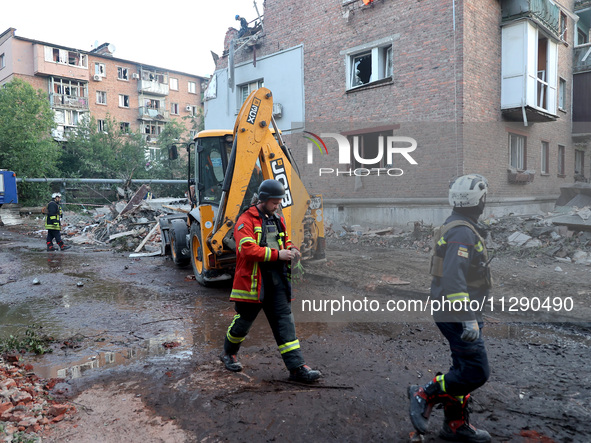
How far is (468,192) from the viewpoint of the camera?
9.26 feet

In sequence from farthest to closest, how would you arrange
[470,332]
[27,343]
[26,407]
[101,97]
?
[101,97] < [27,343] < [26,407] < [470,332]

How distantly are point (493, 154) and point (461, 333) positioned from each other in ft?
41.6

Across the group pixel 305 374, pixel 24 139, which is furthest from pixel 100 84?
pixel 305 374

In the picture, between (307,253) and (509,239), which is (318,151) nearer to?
(509,239)

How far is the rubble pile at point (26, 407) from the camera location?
2932 mm

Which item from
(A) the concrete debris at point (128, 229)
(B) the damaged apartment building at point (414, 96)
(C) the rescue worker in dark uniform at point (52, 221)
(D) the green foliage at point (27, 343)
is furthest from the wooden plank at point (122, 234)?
(D) the green foliage at point (27, 343)

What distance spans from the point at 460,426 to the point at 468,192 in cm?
154

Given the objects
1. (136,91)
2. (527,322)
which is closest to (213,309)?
(527,322)

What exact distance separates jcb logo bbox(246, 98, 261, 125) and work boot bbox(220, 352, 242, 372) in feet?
12.2

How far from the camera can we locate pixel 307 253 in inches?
295

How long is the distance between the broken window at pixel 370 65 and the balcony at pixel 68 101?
101 feet

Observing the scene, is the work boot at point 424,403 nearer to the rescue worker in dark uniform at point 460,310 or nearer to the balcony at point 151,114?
the rescue worker in dark uniform at point 460,310

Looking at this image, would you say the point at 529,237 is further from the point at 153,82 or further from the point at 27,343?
the point at 153,82

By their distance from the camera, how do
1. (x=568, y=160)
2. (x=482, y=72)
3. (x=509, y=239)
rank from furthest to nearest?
(x=568, y=160) → (x=482, y=72) → (x=509, y=239)
